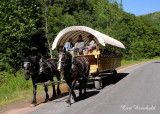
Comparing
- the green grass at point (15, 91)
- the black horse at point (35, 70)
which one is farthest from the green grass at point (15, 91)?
the black horse at point (35, 70)

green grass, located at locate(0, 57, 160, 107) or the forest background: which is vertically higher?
the forest background

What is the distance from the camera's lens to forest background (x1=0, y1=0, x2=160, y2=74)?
18.6 m

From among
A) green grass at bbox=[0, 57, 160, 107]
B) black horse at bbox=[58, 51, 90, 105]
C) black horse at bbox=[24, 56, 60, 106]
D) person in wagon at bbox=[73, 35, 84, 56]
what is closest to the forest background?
black horse at bbox=[24, 56, 60, 106]

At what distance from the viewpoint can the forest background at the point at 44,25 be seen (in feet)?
60.9

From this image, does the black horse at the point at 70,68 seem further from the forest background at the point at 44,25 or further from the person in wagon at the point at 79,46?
the forest background at the point at 44,25

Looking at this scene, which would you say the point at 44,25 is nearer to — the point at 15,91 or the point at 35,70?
the point at 15,91

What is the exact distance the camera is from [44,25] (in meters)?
31.7

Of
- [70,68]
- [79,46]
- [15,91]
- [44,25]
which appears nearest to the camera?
[70,68]

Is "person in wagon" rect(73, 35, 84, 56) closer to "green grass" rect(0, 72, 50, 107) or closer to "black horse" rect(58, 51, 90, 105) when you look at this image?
"black horse" rect(58, 51, 90, 105)

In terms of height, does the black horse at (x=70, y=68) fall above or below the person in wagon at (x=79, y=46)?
below

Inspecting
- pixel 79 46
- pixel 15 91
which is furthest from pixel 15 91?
pixel 79 46

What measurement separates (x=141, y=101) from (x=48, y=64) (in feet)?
13.4

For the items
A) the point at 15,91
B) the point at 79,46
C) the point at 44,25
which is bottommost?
the point at 15,91

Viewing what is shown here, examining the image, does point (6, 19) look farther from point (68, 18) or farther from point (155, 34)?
point (155, 34)
